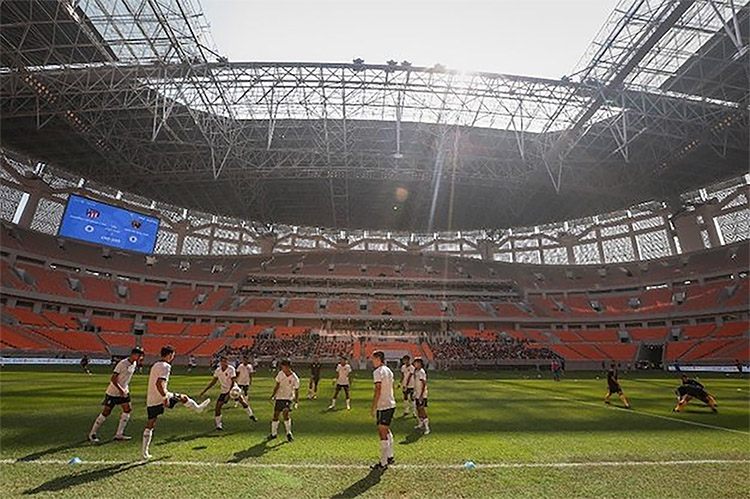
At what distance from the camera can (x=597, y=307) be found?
4894 centimetres

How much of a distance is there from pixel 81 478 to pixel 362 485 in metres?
3.83

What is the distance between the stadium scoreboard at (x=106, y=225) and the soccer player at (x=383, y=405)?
41583mm

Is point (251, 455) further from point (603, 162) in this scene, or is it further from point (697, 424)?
point (603, 162)

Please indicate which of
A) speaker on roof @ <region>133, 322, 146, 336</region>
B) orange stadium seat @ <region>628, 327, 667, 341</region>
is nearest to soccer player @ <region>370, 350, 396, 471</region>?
speaker on roof @ <region>133, 322, 146, 336</region>

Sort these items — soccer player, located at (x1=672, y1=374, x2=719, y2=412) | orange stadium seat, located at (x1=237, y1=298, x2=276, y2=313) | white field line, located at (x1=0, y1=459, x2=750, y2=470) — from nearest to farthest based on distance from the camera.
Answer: white field line, located at (x1=0, y1=459, x2=750, y2=470) < soccer player, located at (x1=672, y1=374, x2=719, y2=412) < orange stadium seat, located at (x1=237, y1=298, x2=276, y2=313)

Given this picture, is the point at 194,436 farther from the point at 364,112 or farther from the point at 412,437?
the point at 364,112

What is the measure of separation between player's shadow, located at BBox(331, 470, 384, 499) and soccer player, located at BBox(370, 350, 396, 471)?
1.20 feet

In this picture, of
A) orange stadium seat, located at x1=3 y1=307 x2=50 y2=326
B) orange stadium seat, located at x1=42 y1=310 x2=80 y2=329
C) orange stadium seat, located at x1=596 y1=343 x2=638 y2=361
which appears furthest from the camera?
orange stadium seat, located at x1=596 y1=343 x2=638 y2=361

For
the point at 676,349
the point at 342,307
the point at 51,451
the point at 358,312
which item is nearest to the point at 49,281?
the point at 342,307

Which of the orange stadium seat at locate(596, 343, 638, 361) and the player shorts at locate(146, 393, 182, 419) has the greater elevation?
the orange stadium seat at locate(596, 343, 638, 361)

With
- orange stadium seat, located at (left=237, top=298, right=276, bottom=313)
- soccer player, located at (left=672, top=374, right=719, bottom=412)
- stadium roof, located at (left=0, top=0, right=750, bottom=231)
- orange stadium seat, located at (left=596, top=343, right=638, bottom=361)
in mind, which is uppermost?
stadium roof, located at (left=0, top=0, right=750, bottom=231)

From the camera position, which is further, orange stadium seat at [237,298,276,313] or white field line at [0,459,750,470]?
orange stadium seat at [237,298,276,313]

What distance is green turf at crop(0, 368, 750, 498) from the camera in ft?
17.6

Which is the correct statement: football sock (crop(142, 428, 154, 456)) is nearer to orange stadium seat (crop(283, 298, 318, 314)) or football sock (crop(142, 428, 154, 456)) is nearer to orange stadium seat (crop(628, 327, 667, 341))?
orange stadium seat (crop(283, 298, 318, 314))
